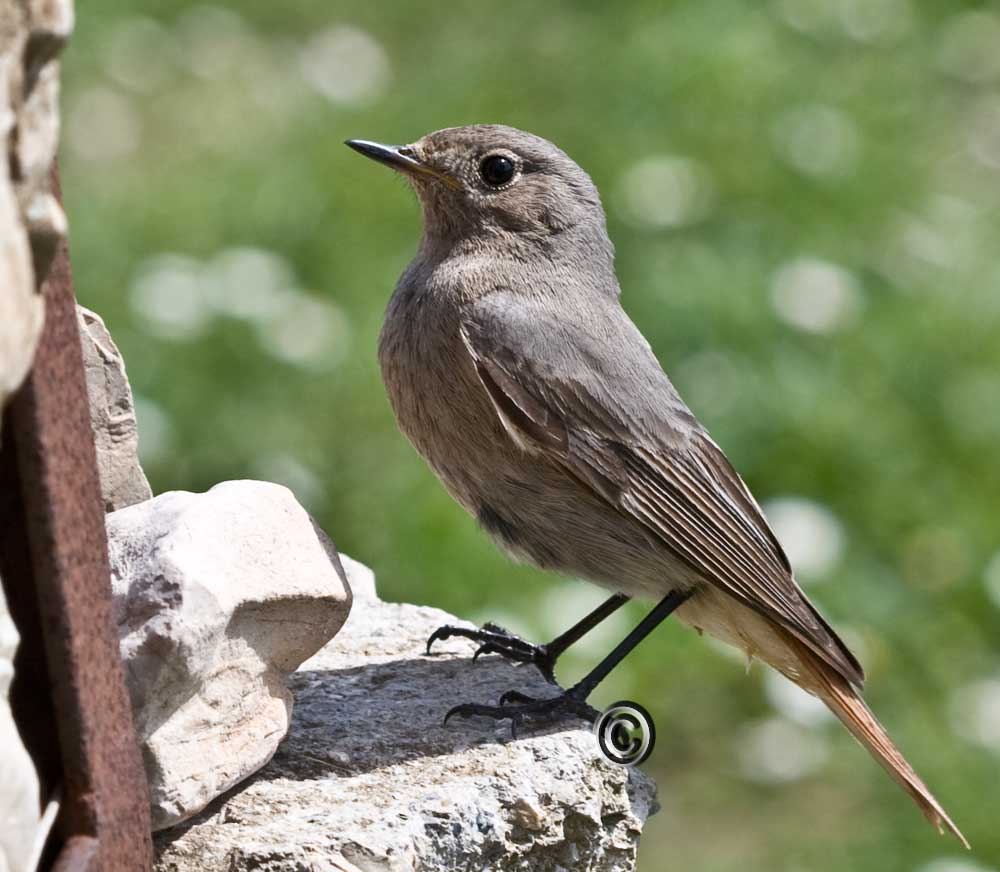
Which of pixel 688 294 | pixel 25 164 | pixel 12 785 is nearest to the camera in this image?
pixel 25 164

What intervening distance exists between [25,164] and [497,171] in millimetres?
2427

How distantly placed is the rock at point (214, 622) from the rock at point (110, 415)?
20cm

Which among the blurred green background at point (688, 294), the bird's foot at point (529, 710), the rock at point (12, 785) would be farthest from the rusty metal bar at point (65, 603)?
the blurred green background at point (688, 294)

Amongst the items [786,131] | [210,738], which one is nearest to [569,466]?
[210,738]

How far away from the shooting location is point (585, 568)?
3957 millimetres

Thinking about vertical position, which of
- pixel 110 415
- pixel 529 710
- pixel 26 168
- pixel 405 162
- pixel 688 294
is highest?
pixel 26 168

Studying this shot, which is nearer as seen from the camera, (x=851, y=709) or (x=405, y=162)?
(x=851, y=709)

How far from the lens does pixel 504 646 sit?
411 centimetres

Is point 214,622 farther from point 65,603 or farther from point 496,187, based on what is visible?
point 496,187

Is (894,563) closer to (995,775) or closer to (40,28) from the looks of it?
(995,775)

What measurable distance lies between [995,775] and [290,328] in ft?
10.7

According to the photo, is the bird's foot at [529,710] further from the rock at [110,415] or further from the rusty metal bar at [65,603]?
the rusty metal bar at [65,603]

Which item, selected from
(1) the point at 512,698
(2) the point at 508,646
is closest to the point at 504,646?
(2) the point at 508,646

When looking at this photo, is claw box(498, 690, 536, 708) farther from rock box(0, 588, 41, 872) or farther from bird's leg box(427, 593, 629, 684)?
rock box(0, 588, 41, 872)
